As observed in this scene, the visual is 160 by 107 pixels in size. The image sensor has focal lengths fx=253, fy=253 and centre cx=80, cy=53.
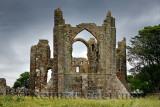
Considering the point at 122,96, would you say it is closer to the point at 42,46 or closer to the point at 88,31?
A: the point at 88,31

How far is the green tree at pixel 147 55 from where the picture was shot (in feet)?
90.5

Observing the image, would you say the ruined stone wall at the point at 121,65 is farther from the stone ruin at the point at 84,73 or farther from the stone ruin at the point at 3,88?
the stone ruin at the point at 3,88

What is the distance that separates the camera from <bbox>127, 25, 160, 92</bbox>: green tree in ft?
90.5

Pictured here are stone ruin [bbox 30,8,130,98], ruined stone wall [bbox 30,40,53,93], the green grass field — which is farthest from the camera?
ruined stone wall [bbox 30,40,53,93]

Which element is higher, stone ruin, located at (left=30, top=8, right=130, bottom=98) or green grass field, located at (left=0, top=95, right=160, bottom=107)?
stone ruin, located at (left=30, top=8, right=130, bottom=98)

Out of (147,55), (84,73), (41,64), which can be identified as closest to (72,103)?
(84,73)

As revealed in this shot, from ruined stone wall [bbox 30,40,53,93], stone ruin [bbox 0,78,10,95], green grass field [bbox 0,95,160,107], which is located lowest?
green grass field [bbox 0,95,160,107]

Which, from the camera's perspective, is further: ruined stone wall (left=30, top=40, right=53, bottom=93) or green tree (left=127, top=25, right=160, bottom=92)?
green tree (left=127, top=25, right=160, bottom=92)

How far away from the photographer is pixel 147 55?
28.1m

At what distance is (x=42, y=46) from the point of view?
24.9 meters

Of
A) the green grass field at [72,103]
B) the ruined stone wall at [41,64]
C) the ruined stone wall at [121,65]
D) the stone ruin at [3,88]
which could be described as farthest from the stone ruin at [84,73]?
the ruined stone wall at [121,65]

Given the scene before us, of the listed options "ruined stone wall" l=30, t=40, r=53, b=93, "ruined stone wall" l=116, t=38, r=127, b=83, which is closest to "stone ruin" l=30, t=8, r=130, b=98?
"ruined stone wall" l=30, t=40, r=53, b=93

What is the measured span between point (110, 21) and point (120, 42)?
31.8 ft

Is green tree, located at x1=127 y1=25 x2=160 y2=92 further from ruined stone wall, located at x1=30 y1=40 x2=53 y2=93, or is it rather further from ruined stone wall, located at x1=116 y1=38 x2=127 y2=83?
ruined stone wall, located at x1=30 y1=40 x2=53 y2=93
